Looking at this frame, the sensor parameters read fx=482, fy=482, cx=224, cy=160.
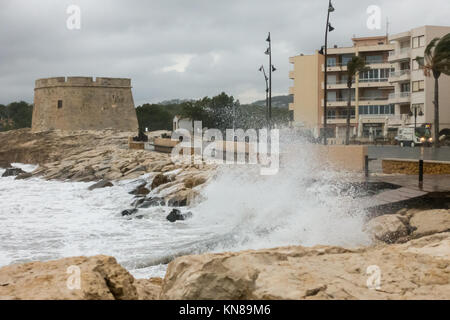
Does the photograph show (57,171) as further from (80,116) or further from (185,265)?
(185,265)

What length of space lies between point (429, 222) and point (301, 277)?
4919 mm

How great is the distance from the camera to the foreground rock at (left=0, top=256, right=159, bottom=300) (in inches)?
135

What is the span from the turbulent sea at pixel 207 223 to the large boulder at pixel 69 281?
3170 millimetres

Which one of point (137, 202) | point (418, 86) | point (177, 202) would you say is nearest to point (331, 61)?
point (418, 86)

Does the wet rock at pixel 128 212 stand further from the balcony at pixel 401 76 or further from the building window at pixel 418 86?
the balcony at pixel 401 76

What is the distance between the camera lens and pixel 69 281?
3609 mm

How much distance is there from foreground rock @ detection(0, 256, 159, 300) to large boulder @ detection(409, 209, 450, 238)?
4.81 m

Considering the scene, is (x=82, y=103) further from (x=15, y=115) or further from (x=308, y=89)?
(x=15, y=115)

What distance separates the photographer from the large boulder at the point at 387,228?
759cm

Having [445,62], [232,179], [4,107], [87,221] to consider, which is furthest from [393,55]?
[4,107]

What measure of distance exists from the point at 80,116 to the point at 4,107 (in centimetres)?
5203

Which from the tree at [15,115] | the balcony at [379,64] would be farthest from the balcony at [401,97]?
the tree at [15,115]

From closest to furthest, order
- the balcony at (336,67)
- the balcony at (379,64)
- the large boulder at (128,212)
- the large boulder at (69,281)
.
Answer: the large boulder at (69,281) < the large boulder at (128,212) < the balcony at (379,64) < the balcony at (336,67)

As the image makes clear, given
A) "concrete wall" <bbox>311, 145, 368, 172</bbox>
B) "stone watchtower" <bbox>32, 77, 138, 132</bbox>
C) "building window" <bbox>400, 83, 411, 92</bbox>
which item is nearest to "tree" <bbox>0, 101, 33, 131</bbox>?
"stone watchtower" <bbox>32, 77, 138, 132</bbox>
